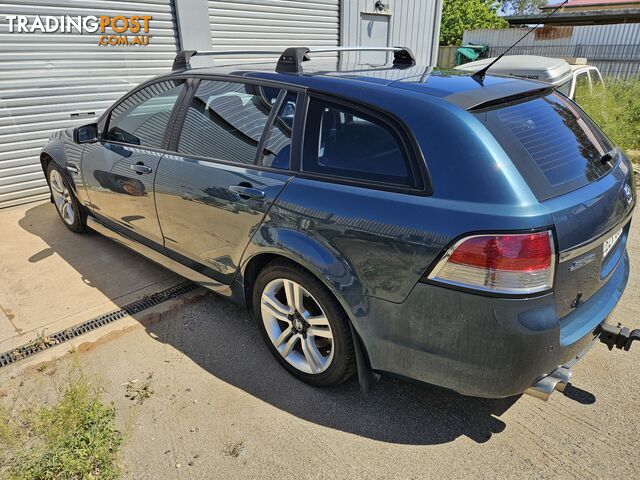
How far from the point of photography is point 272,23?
317 inches

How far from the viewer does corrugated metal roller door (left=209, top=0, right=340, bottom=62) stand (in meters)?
7.30

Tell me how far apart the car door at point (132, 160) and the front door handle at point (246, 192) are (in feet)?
2.86

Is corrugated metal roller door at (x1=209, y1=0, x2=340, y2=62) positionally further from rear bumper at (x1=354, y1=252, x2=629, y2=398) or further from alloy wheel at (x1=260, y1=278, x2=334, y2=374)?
rear bumper at (x1=354, y1=252, x2=629, y2=398)

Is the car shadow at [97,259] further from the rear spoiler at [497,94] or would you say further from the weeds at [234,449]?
the rear spoiler at [497,94]

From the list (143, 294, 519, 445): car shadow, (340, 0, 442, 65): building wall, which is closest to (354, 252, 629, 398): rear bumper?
(143, 294, 519, 445): car shadow

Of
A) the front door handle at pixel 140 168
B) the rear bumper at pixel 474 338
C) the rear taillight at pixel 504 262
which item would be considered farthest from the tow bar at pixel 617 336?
the front door handle at pixel 140 168

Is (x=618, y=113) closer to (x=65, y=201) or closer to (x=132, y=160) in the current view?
(x=132, y=160)

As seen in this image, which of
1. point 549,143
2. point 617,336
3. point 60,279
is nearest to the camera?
point 549,143

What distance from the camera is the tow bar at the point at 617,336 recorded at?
2330 mm

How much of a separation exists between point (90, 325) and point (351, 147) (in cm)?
226

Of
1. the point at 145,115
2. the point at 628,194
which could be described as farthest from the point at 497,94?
the point at 145,115

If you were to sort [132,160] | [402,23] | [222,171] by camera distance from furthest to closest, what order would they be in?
[402,23]
[132,160]
[222,171]

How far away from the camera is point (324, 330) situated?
8.09 feet

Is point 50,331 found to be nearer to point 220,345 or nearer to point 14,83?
point 220,345
